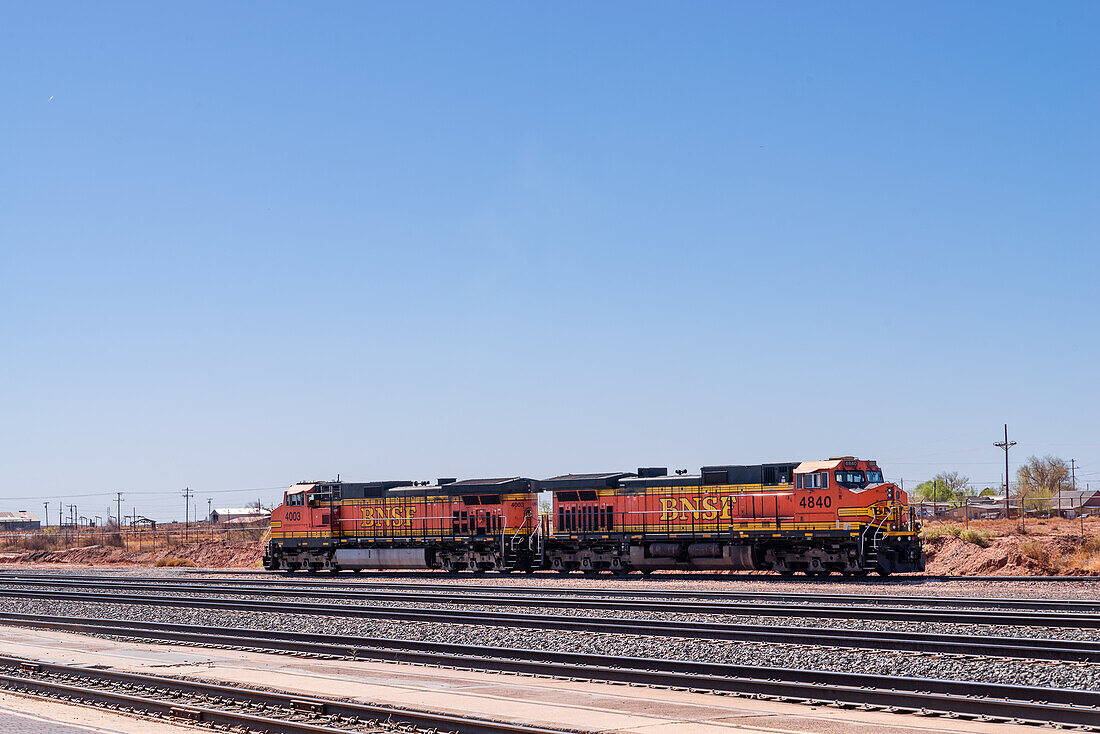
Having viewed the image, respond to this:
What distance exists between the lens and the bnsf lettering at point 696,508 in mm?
31875

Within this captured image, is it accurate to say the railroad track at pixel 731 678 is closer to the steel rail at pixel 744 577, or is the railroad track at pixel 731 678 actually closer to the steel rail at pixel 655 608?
the steel rail at pixel 655 608

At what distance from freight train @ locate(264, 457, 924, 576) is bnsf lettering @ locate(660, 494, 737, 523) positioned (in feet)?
0.10

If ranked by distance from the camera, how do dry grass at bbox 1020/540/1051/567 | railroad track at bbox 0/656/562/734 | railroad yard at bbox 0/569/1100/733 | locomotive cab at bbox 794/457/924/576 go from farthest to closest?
dry grass at bbox 1020/540/1051/567, locomotive cab at bbox 794/457/924/576, railroad yard at bbox 0/569/1100/733, railroad track at bbox 0/656/562/734

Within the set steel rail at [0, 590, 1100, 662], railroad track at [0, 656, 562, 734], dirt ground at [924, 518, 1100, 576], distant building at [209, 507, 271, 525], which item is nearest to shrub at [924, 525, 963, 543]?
dirt ground at [924, 518, 1100, 576]

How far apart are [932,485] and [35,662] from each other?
115 m

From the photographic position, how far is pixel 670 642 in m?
16.2

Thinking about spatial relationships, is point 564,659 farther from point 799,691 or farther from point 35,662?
point 35,662

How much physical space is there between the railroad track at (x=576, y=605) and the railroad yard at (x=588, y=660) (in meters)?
0.07

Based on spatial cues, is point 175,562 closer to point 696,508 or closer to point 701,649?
point 696,508

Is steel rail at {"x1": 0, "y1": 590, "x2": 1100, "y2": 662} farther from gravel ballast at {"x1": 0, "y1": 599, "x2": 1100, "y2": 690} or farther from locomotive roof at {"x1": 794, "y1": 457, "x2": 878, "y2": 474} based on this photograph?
locomotive roof at {"x1": 794, "y1": 457, "x2": 878, "y2": 474}

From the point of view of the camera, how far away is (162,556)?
6131 cm

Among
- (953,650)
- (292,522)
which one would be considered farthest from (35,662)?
(292,522)

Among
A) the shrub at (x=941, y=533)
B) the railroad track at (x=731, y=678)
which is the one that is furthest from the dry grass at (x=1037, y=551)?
the railroad track at (x=731, y=678)

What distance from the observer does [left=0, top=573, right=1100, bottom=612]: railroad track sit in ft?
68.8
